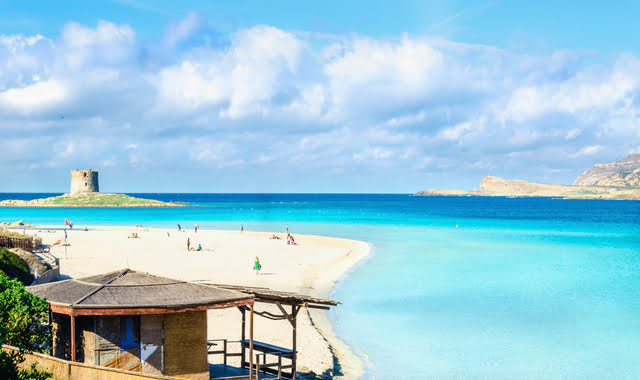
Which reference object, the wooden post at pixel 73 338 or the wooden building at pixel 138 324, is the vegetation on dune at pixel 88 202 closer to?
the wooden building at pixel 138 324

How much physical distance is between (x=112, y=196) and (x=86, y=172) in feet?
46.6

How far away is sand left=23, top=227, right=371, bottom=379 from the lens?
1888 cm

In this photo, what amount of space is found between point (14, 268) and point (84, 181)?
169m

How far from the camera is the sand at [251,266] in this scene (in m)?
18.9

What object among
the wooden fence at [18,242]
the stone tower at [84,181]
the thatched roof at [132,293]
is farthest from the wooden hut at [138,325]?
the stone tower at [84,181]

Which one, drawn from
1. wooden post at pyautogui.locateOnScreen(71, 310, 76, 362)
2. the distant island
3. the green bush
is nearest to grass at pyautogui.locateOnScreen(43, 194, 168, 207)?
the distant island

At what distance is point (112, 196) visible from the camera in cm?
17250

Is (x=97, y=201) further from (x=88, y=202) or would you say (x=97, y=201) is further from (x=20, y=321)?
(x=20, y=321)

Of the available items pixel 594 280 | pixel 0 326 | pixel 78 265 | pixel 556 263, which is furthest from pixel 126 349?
pixel 556 263

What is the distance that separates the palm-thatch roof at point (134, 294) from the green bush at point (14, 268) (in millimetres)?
12064

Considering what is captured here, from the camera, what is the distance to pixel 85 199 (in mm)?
166375

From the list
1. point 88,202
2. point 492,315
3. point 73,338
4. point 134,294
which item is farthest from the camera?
point 88,202

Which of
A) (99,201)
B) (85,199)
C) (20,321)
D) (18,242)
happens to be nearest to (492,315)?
(20,321)

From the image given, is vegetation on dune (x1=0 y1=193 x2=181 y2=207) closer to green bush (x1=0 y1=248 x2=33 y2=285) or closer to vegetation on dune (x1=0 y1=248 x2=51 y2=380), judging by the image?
green bush (x1=0 y1=248 x2=33 y2=285)
